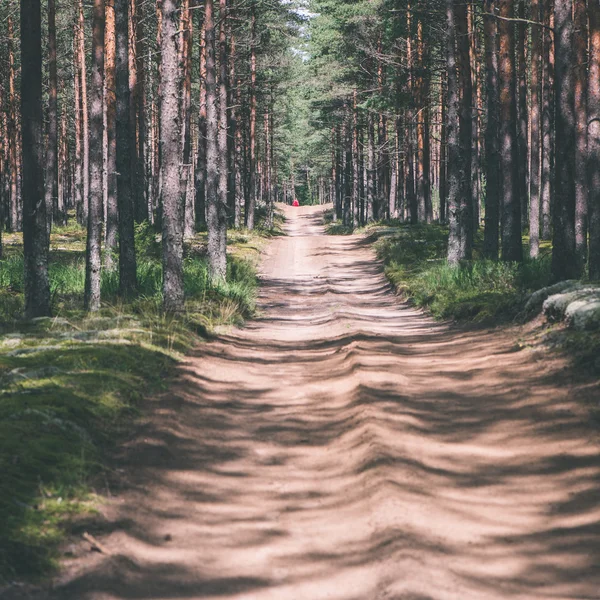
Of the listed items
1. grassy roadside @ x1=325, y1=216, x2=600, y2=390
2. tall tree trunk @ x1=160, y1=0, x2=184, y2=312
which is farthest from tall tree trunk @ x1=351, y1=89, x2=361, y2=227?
tall tree trunk @ x1=160, y1=0, x2=184, y2=312

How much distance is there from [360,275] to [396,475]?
21.1 m

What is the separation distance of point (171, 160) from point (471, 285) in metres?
7.36

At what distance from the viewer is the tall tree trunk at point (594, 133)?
17312 millimetres

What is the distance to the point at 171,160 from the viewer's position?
12648 millimetres

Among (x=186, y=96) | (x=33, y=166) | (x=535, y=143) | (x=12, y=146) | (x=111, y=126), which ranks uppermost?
(x=186, y=96)

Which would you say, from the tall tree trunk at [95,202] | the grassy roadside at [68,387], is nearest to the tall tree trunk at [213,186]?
the grassy roadside at [68,387]

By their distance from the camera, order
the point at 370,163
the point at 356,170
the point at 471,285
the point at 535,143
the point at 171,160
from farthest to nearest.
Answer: the point at 356,170, the point at 370,163, the point at 535,143, the point at 471,285, the point at 171,160

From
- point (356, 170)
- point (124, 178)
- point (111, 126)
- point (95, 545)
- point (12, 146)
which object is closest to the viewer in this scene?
point (95, 545)

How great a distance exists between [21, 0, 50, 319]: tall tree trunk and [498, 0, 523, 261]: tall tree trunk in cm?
1144

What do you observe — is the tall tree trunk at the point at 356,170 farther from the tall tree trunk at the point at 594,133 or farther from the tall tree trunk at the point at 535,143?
the tall tree trunk at the point at 594,133

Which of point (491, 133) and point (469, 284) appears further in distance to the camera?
point (491, 133)

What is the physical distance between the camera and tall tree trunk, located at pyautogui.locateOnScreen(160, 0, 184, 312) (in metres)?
12.7

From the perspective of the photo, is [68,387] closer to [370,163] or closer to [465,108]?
[465,108]

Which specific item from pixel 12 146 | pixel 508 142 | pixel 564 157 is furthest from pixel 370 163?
pixel 564 157
